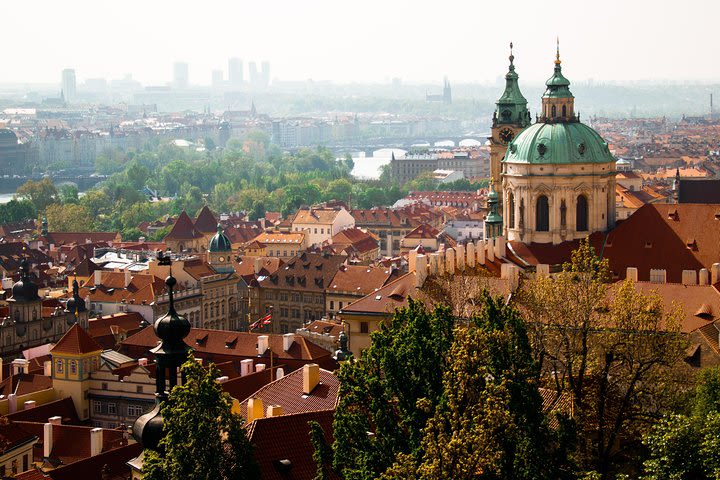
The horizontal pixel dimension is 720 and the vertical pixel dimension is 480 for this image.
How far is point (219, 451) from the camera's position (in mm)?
30375

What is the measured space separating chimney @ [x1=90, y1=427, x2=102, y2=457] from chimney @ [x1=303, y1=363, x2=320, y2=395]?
9005 millimetres

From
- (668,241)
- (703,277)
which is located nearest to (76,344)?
(703,277)

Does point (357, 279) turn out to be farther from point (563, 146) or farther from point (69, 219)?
point (69, 219)

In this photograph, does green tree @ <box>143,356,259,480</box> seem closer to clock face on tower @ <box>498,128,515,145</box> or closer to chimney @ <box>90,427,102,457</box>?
chimney @ <box>90,427,102,457</box>

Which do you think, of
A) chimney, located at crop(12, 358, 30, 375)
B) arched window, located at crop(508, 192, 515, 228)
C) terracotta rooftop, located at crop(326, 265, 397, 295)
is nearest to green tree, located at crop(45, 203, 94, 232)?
terracotta rooftop, located at crop(326, 265, 397, 295)

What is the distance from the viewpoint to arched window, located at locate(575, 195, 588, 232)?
2717 inches

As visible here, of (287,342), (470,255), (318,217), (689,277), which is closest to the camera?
(689,277)

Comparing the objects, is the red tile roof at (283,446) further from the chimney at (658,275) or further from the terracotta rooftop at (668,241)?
the terracotta rooftop at (668,241)

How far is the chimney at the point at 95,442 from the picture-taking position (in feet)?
162

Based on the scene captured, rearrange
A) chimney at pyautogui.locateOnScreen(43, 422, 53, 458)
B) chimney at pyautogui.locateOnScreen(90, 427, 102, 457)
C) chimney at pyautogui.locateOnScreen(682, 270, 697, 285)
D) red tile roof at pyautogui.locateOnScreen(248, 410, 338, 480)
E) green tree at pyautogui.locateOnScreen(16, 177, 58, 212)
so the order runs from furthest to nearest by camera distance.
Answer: green tree at pyautogui.locateOnScreen(16, 177, 58, 212)
chimney at pyautogui.locateOnScreen(682, 270, 697, 285)
chimney at pyautogui.locateOnScreen(43, 422, 53, 458)
chimney at pyautogui.locateOnScreen(90, 427, 102, 457)
red tile roof at pyautogui.locateOnScreen(248, 410, 338, 480)

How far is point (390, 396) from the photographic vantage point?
1315 inches

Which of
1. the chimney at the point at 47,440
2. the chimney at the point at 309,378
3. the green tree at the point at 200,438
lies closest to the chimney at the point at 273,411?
the chimney at the point at 309,378

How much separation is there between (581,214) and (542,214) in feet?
6.20

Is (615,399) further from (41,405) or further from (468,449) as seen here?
(41,405)
